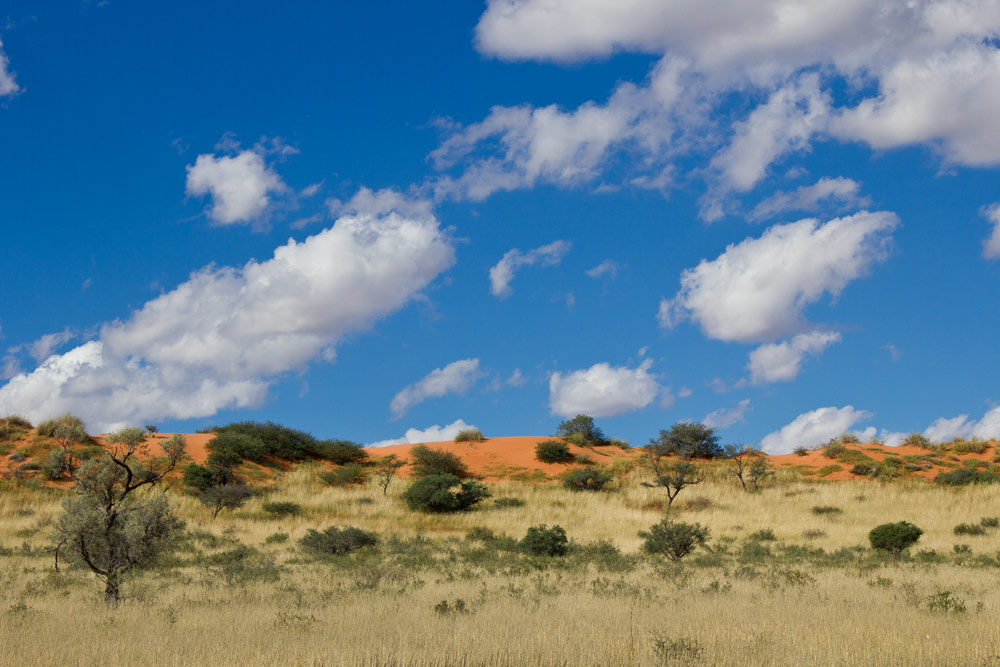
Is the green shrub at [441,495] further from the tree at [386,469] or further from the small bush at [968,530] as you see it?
the small bush at [968,530]

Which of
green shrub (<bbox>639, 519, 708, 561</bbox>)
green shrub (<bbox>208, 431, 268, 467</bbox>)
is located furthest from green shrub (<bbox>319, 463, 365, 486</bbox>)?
green shrub (<bbox>639, 519, 708, 561</bbox>)

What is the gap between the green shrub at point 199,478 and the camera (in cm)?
3581

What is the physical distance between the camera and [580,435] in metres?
58.0

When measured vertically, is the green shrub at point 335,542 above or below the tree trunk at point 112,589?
below

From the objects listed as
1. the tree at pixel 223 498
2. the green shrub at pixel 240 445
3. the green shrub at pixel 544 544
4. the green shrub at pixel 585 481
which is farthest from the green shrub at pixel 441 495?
the green shrub at pixel 240 445

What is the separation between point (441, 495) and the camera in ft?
108

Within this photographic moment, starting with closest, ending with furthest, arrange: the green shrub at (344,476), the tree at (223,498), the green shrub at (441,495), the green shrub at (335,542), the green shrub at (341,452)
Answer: the green shrub at (335,542)
the tree at (223,498)
the green shrub at (441,495)
the green shrub at (344,476)
the green shrub at (341,452)

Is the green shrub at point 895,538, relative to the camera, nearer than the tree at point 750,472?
Yes

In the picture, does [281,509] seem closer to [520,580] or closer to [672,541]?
[672,541]

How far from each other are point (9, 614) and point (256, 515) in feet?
67.1

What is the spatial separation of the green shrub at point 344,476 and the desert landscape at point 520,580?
2.22 meters

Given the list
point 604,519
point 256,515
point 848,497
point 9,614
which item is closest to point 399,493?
point 256,515

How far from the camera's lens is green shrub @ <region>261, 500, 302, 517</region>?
101 ft

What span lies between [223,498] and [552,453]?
2596cm
